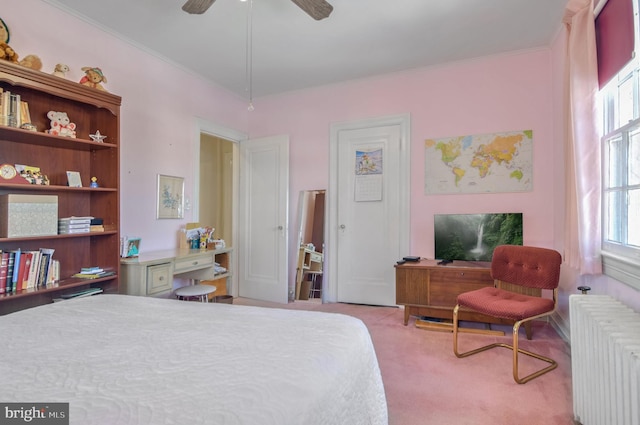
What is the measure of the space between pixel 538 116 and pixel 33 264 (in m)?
4.38

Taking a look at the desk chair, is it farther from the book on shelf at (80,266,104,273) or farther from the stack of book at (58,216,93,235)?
the stack of book at (58,216,93,235)

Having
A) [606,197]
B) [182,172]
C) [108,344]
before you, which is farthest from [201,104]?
[606,197]

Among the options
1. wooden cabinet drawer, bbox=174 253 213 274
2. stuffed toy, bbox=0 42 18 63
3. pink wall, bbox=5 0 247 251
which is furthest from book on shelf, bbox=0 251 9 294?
stuffed toy, bbox=0 42 18 63

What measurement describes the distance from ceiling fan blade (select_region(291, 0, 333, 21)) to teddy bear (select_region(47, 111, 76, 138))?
1843mm

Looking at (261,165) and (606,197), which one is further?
(261,165)

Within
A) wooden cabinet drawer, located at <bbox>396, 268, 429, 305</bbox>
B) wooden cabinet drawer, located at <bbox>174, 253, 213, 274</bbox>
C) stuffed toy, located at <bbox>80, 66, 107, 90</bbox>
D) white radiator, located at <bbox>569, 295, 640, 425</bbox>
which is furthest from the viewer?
wooden cabinet drawer, located at <bbox>396, 268, 429, 305</bbox>

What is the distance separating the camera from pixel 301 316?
1.43 m

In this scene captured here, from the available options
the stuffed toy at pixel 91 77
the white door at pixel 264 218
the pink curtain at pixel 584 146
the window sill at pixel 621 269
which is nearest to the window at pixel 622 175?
the window sill at pixel 621 269

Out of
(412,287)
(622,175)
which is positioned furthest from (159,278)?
(622,175)

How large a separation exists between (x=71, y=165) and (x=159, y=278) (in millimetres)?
1093

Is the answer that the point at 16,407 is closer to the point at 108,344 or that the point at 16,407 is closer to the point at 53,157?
the point at 108,344

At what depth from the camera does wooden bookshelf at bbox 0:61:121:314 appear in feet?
7.09

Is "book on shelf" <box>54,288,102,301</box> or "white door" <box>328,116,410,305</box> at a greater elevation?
"white door" <box>328,116,410,305</box>

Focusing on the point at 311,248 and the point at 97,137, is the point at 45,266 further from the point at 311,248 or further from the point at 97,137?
the point at 311,248
